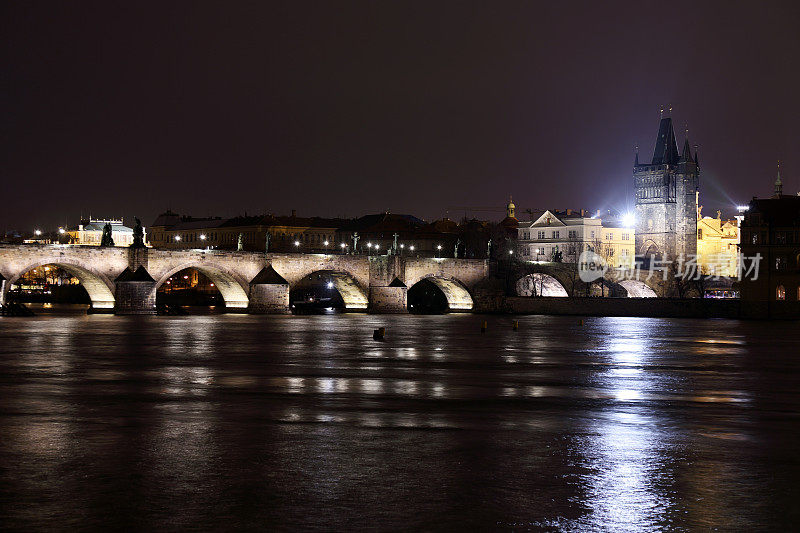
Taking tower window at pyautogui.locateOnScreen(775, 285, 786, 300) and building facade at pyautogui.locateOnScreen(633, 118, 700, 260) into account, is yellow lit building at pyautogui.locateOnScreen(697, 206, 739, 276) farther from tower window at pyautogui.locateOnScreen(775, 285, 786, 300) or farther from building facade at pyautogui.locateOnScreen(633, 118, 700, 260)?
tower window at pyautogui.locateOnScreen(775, 285, 786, 300)

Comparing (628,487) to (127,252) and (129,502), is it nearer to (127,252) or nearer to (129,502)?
(129,502)

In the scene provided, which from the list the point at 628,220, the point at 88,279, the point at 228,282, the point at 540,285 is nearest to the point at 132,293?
the point at 88,279

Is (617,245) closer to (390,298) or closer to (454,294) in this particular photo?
(454,294)

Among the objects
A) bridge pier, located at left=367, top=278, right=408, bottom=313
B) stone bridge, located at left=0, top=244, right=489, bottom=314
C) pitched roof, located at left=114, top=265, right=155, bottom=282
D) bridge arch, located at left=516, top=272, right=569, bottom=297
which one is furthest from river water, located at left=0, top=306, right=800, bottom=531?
bridge arch, located at left=516, top=272, right=569, bottom=297

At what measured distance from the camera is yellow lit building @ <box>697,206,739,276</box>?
10550 cm

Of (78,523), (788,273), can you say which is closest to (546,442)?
(78,523)

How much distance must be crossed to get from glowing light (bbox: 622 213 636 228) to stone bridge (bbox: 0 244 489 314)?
27.7 m

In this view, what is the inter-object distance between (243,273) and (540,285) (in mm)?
33309

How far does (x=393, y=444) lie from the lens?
1330 centimetres

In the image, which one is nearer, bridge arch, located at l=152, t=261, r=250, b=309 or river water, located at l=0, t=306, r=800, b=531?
river water, located at l=0, t=306, r=800, b=531

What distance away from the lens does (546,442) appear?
1367cm

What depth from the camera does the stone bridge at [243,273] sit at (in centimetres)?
5825

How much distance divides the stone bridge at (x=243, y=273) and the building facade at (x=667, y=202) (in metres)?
28.0

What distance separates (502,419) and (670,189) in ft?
309
